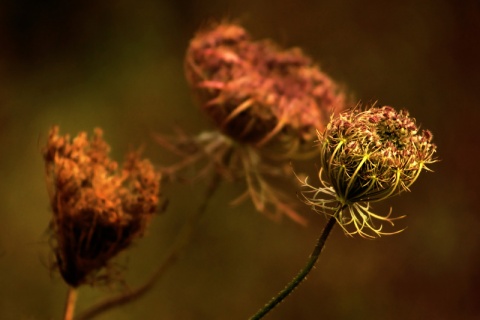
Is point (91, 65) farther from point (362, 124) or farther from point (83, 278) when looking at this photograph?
point (362, 124)

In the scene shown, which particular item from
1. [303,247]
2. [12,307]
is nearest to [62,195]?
[12,307]

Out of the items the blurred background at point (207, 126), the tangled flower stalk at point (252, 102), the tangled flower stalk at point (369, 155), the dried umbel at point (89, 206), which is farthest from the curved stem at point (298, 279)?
the blurred background at point (207, 126)

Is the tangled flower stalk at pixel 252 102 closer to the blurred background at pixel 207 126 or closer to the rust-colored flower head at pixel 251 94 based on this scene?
the rust-colored flower head at pixel 251 94

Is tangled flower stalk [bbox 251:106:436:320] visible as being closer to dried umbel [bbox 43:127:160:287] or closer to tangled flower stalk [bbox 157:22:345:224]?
dried umbel [bbox 43:127:160:287]

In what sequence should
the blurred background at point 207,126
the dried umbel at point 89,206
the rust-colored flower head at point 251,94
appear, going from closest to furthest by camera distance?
the dried umbel at point 89,206, the rust-colored flower head at point 251,94, the blurred background at point 207,126

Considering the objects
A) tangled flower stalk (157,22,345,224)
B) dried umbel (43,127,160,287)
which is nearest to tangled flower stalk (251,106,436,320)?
dried umbel (43,127,160,287)

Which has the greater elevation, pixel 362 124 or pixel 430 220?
pixel 430 220
